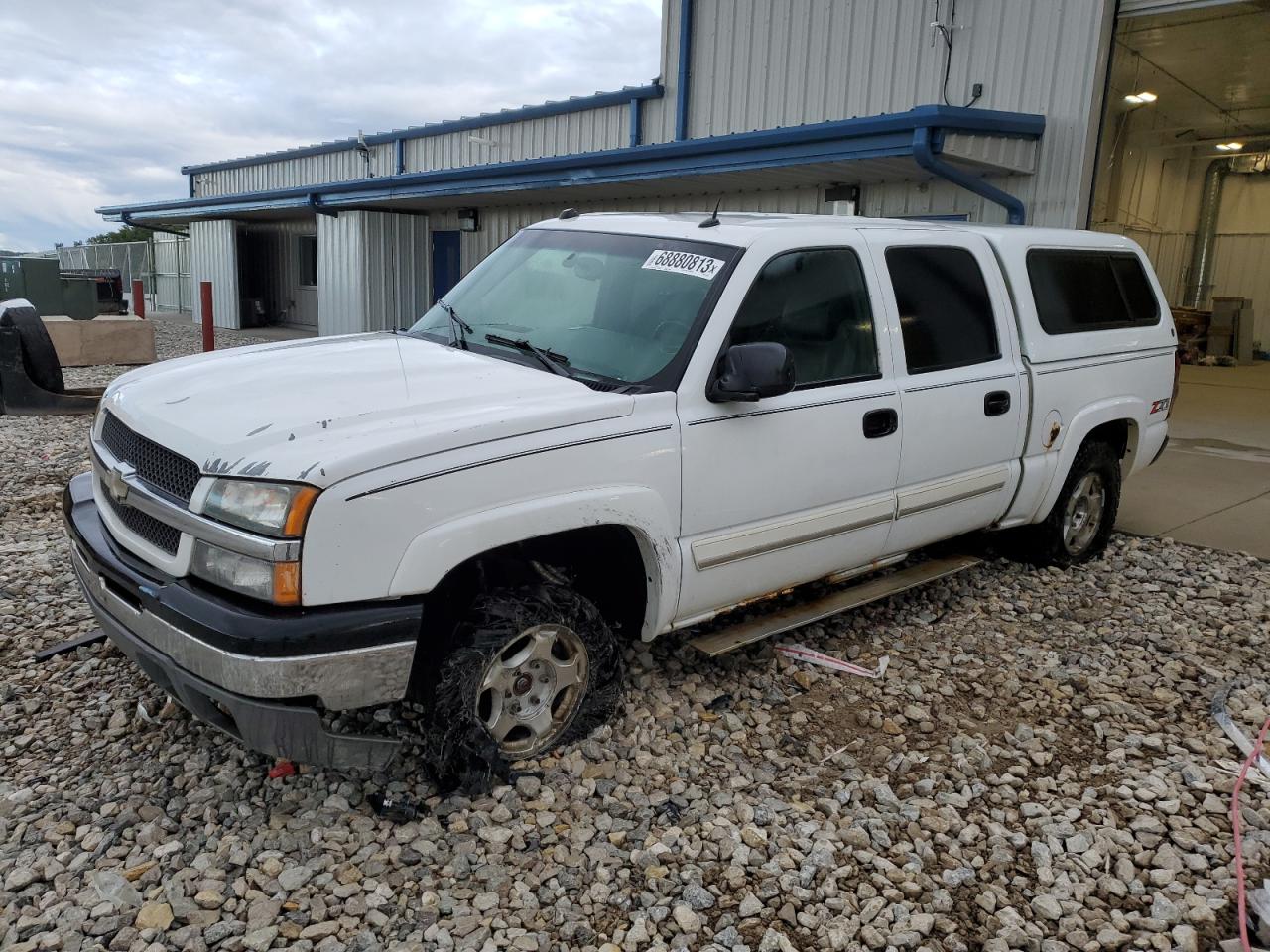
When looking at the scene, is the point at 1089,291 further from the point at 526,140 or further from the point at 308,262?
the point at 308,262

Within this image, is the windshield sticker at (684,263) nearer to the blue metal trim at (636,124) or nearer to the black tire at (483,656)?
the black tire at (483,656)

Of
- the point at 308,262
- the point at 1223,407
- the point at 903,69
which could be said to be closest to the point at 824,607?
the point at 903,69

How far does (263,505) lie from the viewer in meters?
2.73

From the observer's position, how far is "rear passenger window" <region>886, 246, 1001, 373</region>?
4383mm

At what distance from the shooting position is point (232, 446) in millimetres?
2871

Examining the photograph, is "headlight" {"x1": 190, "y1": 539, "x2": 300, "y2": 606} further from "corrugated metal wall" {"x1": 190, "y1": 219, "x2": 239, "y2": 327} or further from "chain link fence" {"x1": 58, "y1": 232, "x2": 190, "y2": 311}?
"chain link fence" {"x1": 58, "y1": 232, "x2": 190, "y2": 311}

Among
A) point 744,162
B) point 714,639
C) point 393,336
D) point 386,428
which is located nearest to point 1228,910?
point 714,639

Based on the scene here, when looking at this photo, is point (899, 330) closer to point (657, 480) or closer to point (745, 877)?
point (657, 480)

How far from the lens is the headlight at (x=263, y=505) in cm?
268

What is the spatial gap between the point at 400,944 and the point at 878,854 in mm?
1502

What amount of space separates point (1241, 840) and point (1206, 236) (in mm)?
23218

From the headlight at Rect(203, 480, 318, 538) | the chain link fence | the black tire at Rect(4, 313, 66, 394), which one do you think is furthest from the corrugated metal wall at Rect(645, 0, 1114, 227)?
the chain link fence

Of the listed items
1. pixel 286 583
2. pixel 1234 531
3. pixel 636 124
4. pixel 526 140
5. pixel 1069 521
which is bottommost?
pixel 1234 531

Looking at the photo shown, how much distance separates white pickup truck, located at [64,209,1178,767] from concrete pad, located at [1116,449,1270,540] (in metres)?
2.49
